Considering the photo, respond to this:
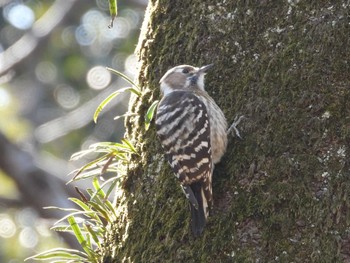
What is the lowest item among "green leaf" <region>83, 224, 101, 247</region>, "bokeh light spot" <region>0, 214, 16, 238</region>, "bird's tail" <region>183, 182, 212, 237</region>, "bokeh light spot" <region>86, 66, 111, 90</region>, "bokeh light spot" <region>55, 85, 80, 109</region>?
"bokeh light spot" <region>0, 214, 16, 238</region>

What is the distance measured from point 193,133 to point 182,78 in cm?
39

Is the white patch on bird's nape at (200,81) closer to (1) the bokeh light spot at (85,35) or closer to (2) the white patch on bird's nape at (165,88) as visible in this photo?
(2) the white patch on bird's nape at (165,88)

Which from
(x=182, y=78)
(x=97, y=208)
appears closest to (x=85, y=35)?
(x=182, y=78)

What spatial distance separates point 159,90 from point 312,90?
3.03ft

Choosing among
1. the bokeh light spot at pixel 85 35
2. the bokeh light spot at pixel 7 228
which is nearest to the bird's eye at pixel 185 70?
the bokeh light spot at pixel 7 228

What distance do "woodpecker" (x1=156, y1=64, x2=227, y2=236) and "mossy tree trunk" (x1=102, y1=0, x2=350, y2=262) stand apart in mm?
61

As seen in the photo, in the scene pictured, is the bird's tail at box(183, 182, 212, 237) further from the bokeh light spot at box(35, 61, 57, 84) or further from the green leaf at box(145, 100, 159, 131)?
the bokeh light spot at box(35, 61, 57, 84)

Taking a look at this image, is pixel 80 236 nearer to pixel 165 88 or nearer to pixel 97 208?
pixel 97 208

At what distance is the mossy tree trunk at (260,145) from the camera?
341 cm

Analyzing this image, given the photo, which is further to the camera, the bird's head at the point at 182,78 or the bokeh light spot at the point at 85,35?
the bokeh light spot at the point at 85,35

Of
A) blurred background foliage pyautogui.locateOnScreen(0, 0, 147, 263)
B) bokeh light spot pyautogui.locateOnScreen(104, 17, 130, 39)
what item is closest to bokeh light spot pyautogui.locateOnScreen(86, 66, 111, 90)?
blurred background foliage pyautogui.locateOnScreen(0, 0, 147, 263)

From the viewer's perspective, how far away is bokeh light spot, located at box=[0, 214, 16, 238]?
9.55 metres

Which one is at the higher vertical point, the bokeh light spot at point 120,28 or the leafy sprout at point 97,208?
the leafy sprout at point 97,208

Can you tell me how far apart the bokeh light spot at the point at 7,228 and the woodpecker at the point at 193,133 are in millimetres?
5565
